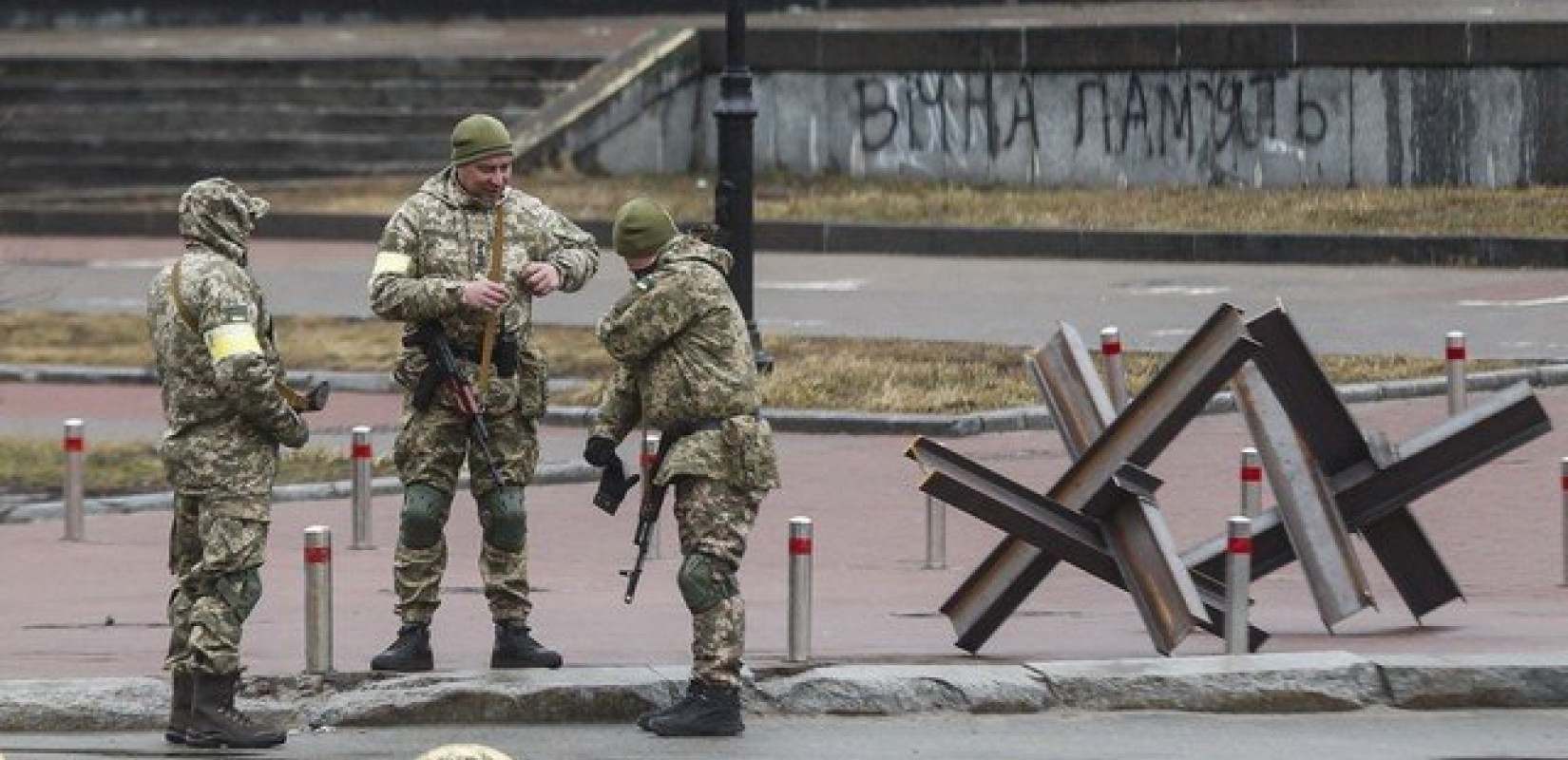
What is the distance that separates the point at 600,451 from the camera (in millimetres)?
12438

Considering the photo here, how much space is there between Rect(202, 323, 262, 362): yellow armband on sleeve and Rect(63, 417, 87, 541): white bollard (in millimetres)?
5823

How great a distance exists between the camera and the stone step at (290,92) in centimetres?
3888

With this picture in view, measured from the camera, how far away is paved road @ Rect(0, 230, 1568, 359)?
24.7 meters

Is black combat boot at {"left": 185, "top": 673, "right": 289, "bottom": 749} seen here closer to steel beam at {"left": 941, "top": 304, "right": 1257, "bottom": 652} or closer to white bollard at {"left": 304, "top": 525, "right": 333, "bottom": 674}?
white bollard at {"left": 304, "top": 525, "right": 333, "bottom": 674}

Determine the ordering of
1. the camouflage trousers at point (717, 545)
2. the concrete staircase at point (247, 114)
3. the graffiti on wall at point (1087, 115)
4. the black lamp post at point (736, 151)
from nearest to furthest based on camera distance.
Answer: the camouflage trousers at point (717, 545) < the black lamp post at point (736, 151) < the graffiti on wall at point (1087, 115) < the concrete staircase at point (247, 114)

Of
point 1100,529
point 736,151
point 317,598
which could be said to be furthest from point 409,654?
point 736,151

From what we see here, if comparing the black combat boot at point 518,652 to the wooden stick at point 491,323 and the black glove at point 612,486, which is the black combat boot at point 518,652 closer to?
the black glove at point 612,486

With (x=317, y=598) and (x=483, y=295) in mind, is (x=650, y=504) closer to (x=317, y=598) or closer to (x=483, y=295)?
(x=483, y=295)

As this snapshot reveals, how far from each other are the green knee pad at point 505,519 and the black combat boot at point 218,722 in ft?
4.05

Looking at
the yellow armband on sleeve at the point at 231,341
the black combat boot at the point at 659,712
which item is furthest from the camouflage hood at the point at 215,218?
the black combat boot at the point at 659,712

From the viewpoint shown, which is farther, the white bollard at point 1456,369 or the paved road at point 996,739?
the white bollard at point 1456,369

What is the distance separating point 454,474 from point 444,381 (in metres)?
0.43

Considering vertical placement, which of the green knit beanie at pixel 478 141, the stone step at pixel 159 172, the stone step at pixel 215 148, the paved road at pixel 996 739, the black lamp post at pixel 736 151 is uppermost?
the stone step at pixel 215 148

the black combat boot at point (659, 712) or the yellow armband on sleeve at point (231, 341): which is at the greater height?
the yellow armband on sleeve at point (231, 341)
